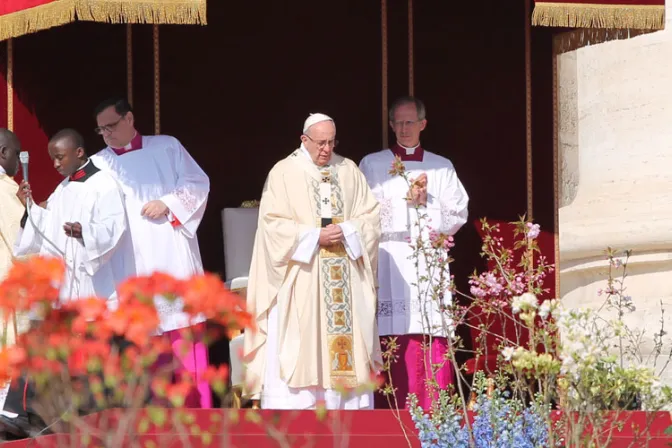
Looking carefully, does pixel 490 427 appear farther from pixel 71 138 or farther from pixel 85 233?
pixel 71 138

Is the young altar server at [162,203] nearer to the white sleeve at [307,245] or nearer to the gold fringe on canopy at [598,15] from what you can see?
the white sleeve at [307,245]

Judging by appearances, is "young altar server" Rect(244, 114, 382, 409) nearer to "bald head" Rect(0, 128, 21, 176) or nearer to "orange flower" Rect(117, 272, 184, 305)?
"bald head" Rect(0, 128, 21, 176)

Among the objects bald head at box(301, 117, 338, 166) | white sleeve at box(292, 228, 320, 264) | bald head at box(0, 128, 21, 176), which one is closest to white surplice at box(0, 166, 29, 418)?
bald head at box(0, 128, 21, 176)

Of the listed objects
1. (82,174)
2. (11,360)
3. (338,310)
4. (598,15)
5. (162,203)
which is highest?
(598,15)

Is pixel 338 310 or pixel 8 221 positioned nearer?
pixel 8 221

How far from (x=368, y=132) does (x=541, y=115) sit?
1144 millimetres

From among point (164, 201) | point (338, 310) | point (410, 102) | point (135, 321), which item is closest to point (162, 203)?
point (164, 201)

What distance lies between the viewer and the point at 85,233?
9070 mm

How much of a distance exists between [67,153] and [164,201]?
660 mm

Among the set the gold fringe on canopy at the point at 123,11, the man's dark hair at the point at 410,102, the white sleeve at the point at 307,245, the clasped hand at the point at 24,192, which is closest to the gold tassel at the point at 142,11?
the gold fringe on canopy at the point at 123,11

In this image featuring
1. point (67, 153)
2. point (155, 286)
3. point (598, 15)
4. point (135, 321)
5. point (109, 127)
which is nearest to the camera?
point (135, 321)

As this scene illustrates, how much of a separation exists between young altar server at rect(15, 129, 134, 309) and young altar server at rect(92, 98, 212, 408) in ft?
0.70

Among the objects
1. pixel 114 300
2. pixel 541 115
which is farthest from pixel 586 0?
pixel 114 300

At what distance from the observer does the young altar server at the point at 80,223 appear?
9102 millimetres
